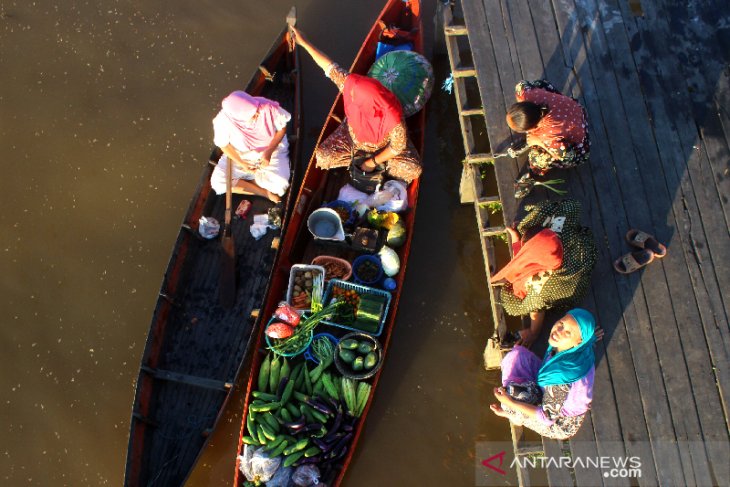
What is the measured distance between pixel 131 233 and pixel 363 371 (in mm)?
3788

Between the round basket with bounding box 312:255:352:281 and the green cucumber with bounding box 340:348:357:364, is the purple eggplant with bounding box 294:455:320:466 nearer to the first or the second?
the green cucumber with bounding box 340:348:357:364

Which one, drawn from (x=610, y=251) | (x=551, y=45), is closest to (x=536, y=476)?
(x=610, y=251)

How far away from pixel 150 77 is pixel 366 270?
458 centimetres

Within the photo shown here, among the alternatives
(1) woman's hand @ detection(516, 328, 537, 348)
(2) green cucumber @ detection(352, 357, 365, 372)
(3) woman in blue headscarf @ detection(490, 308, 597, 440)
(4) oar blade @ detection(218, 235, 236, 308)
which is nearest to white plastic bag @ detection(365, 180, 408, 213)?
(4) oar blade @ detection(218, 235, 236, 308)

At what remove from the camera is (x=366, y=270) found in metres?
6.65

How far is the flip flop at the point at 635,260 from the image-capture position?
5659 millimetres

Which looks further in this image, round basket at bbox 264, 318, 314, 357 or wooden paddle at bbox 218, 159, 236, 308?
wooden paddle at bbox 218, 159, 236, 308

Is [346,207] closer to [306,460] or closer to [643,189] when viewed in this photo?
[306,460]

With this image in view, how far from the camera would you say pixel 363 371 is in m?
6.25

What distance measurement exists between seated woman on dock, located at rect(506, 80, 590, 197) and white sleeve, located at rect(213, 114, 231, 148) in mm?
3046

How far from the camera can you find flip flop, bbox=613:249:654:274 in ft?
18.6

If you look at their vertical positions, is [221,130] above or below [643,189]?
above

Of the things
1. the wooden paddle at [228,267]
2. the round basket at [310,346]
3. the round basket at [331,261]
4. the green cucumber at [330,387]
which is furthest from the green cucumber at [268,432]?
the round basket at [331,261]

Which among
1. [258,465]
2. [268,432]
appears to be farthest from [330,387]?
[258,465]
